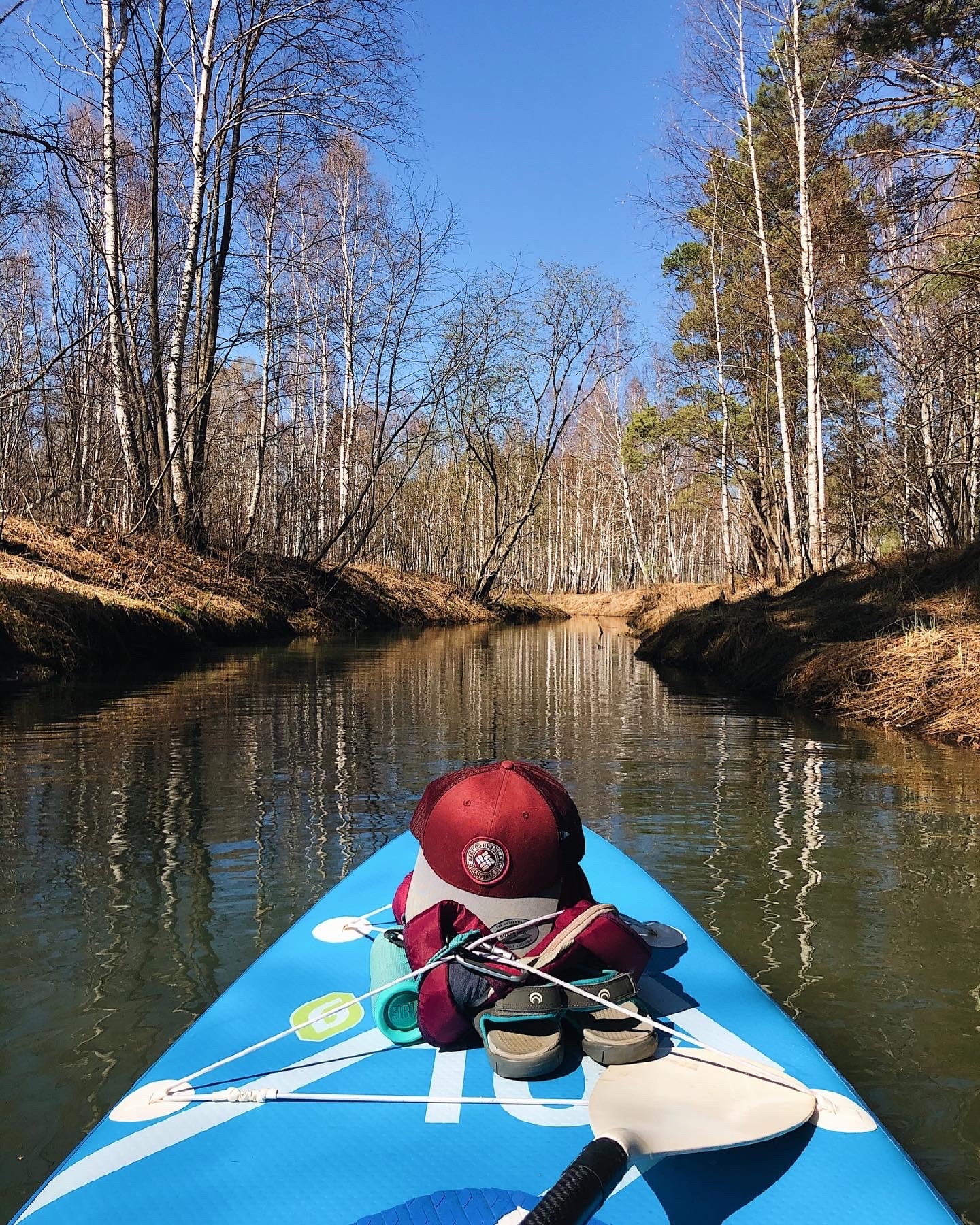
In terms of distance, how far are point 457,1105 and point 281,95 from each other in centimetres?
1576

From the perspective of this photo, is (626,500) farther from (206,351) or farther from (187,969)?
(187,969)

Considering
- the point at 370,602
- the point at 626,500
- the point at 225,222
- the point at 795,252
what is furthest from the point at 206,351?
the point at 626,500

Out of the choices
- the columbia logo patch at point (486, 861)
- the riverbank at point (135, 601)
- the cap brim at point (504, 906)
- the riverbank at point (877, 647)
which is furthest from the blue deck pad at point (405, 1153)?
the riverbank at point (135, 601)

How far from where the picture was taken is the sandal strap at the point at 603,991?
6.48 feet

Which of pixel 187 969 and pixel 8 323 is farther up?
pixel 8 323

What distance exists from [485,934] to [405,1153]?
0.58 meters

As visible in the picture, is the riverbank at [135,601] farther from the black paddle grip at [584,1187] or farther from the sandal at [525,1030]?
the black paddle grip at [584,1187]

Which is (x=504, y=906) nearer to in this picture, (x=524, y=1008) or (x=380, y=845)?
(x=524, y=1008)

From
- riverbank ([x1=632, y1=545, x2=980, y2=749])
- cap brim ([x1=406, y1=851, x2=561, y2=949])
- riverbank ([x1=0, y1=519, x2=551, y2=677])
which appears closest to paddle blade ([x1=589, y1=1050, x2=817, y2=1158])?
cap brim ([x1=406, y1=851, x2=561, y2=949])

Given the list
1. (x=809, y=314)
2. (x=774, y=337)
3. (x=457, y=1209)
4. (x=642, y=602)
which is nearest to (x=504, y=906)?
(x=457, y=1209)

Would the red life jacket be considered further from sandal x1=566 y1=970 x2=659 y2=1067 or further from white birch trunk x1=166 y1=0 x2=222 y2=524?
white birch trunk x1=166 y1=0 x2=222 y2=524

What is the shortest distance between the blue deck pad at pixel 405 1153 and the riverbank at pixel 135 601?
28.3 feet

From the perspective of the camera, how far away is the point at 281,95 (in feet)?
45.6

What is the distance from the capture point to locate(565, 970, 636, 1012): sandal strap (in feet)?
6.48
